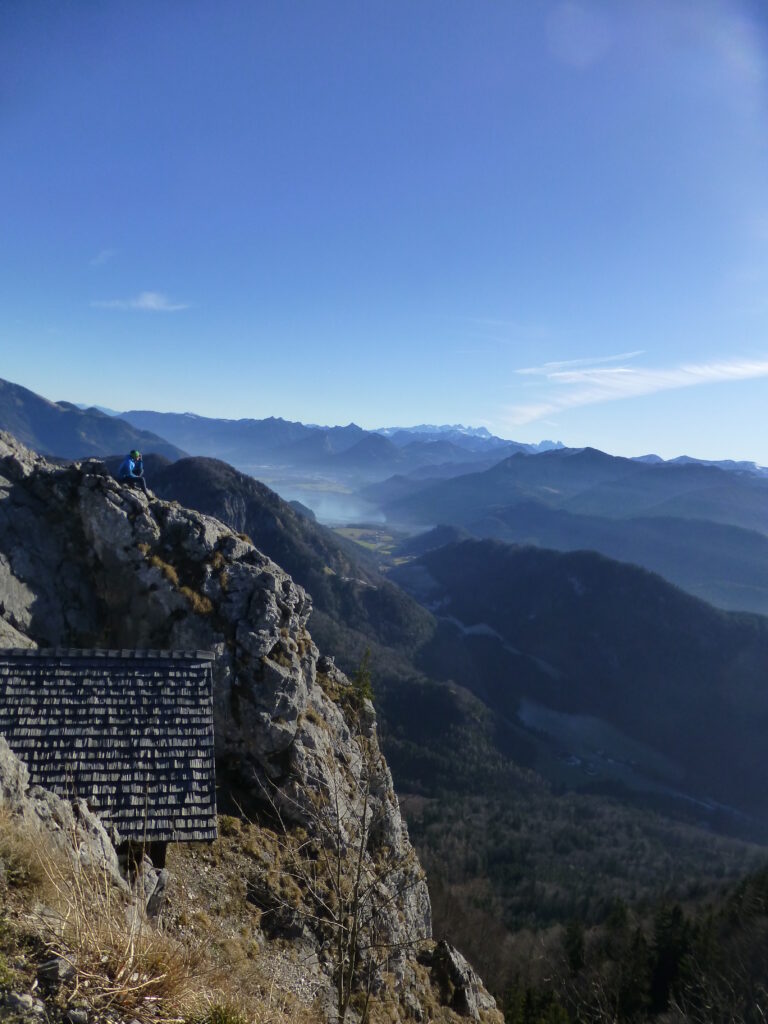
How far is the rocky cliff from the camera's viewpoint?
63.0 feet

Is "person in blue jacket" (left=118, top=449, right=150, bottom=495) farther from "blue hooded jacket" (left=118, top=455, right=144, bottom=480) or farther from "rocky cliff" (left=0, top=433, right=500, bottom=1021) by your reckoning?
"rocky cliff" (left=0, top=433, right=500, bottom=1021)

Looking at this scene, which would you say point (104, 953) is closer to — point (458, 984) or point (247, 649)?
point (247, 649)

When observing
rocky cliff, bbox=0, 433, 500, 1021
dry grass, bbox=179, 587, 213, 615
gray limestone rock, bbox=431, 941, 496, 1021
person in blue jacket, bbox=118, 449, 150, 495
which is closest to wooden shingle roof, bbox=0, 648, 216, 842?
rocky cliff, bbox=0, 433, 500, 1021

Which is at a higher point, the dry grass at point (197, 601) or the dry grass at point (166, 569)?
the dry grass at point (166, 569)

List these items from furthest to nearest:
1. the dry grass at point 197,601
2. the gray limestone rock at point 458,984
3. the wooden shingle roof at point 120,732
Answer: the dry grass at point 197,601, the gray limestone rock at point 458,984, the wooden shingle roof at point 120,732

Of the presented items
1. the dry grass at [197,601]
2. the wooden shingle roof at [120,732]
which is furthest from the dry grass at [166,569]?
the wooden shingle roof at [120,732]

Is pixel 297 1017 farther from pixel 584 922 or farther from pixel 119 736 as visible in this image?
pixel 584 922

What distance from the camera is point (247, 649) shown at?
23.7 m

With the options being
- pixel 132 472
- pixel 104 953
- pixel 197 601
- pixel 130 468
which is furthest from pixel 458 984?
pixel 130 468

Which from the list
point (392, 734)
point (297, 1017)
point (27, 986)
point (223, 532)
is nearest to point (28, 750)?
point (297, 1017)

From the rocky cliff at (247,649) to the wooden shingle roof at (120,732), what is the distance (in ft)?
15.5

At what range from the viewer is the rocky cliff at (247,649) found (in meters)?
19.2

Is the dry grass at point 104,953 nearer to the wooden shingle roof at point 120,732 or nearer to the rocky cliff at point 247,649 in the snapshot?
the wooden shingle roof at point 120,732

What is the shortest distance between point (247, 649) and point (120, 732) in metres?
9.21
